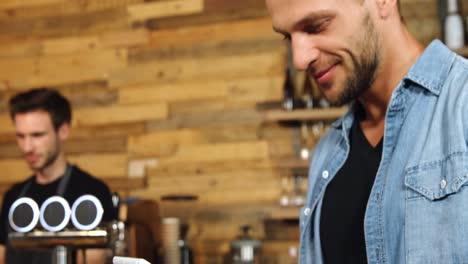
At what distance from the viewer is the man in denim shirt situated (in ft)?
3.87

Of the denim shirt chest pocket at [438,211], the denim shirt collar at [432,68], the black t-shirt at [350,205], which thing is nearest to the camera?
the denim shirt chest pocket at [438,211]

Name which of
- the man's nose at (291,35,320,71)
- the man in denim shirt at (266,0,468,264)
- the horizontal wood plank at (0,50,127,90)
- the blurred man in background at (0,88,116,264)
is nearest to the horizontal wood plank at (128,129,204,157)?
the horizontal wood plank at (0,50,127,90)

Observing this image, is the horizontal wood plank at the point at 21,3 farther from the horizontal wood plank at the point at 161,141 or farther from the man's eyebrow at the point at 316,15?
the man's eyebrow at the point at 316,15

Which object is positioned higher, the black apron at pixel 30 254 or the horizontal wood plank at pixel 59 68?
the horizontal wood plank at pixel 59 68

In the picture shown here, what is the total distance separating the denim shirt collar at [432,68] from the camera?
4.25ft

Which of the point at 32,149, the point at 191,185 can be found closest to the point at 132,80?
the point at 191,185

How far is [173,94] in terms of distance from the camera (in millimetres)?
3982

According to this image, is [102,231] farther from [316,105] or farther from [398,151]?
[316,105]

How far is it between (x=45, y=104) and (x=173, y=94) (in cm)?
104

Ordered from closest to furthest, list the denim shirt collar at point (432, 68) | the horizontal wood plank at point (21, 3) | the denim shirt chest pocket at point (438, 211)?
the denim shirt chest pocket at point (438, 211) → the denim shirt collar at point (432, 68) → the horizontal wood plank at point (21, 3)

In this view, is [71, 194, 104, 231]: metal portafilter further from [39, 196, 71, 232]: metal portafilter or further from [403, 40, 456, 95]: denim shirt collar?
[403, 40, 456, 95]: denim shirt collar

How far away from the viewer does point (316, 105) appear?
3.56 metres

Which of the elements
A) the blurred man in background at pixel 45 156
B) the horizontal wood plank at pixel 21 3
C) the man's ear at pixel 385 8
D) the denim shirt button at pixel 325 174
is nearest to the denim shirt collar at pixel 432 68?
the man's ear at pixel 385 8

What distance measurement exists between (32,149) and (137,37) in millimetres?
1324
